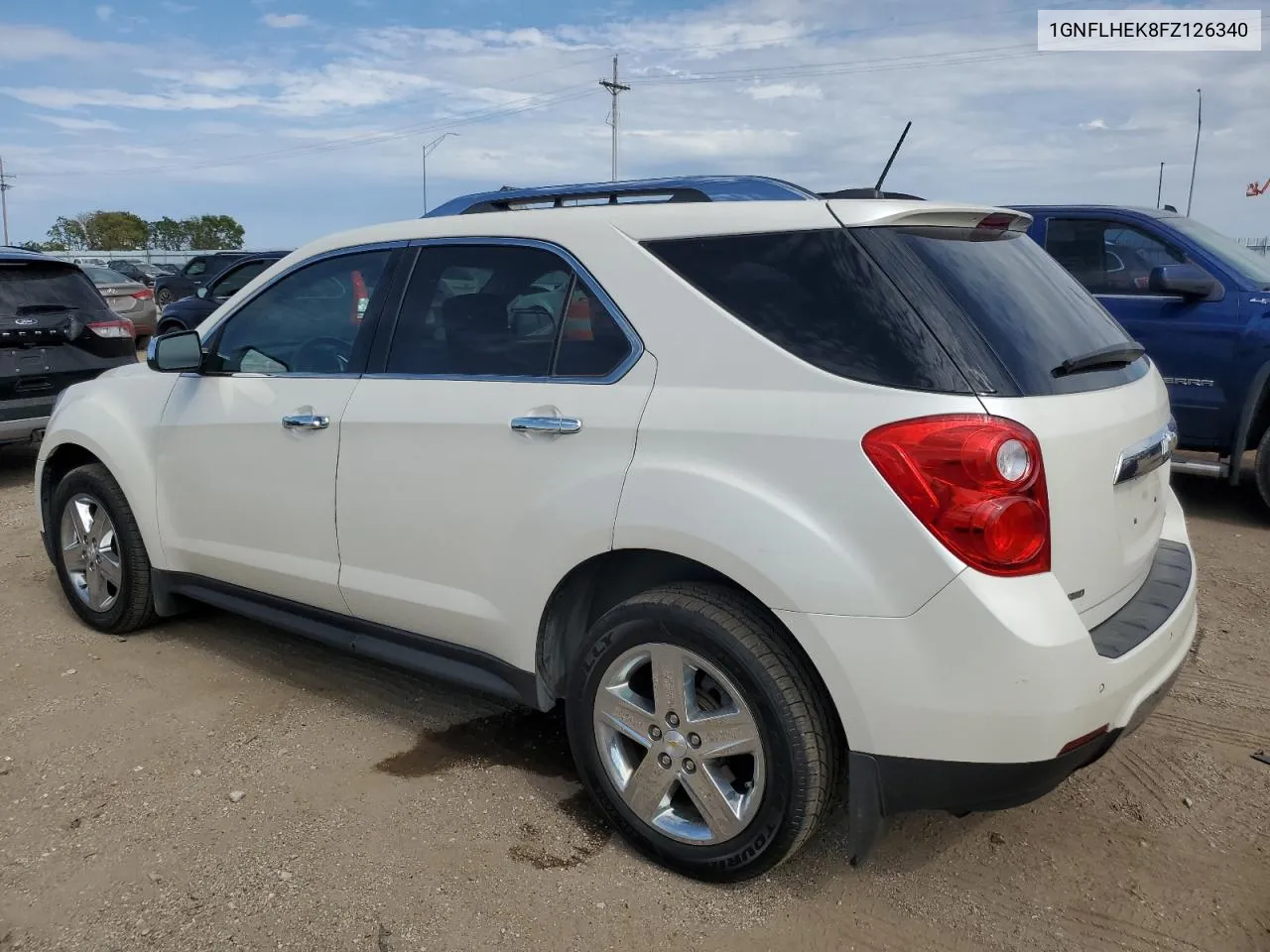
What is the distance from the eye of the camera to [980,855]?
9.35ft

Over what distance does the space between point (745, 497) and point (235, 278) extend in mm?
13474

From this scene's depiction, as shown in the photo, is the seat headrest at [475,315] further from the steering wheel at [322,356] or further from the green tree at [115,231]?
the green tree at [115,231]

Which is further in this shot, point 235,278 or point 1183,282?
point 235,278

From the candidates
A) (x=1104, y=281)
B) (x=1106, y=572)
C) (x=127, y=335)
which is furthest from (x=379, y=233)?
(x=127, y=335)

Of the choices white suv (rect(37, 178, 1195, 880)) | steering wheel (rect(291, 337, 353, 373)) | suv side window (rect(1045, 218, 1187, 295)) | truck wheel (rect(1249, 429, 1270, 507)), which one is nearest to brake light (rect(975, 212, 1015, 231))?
white suv (rect(37, 178, 1195, 880))

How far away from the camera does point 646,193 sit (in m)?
3.11

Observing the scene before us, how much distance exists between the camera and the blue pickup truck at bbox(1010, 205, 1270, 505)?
6141mm

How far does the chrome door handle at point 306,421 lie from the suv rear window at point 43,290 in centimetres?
528

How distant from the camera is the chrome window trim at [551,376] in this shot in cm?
274

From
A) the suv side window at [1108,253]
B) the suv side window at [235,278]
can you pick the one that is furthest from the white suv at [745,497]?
the suv side window at [235,278]

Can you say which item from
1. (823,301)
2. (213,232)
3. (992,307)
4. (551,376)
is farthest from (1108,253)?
(213,232)

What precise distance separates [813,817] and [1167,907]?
98cm

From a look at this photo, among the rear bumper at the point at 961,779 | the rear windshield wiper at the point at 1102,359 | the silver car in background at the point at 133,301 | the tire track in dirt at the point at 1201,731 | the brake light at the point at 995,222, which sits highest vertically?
the brake light at the point at 995,222

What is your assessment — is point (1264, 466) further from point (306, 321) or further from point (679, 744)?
point (306, 321)
